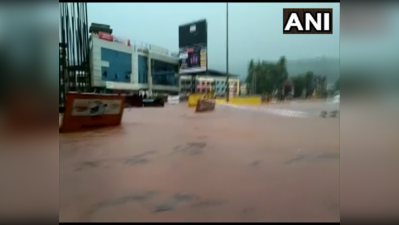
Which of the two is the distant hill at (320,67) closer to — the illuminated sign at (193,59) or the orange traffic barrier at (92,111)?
the illuminated sign at (193,59)

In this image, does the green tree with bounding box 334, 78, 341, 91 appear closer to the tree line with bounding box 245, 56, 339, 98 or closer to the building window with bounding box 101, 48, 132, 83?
the tree line with bounding box 245, 56, 339, 98

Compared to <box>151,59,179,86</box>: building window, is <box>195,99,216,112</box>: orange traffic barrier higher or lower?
lower

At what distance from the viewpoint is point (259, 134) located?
1.55 meters

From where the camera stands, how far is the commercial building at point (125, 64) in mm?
1502

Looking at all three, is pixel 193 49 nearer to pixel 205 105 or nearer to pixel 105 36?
pixel 205 105

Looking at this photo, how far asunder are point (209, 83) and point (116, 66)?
48 cm

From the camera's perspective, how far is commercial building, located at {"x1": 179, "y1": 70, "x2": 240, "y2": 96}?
5.03ft

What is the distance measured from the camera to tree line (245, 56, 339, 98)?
4.90 ft

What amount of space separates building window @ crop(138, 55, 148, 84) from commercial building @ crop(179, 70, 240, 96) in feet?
0.59

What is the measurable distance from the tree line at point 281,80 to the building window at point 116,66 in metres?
0.60

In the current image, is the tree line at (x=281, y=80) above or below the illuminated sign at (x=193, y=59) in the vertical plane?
below

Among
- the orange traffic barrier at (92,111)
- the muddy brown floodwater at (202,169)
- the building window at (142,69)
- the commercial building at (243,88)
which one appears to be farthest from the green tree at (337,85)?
the orange traffic barrier at (92,111)

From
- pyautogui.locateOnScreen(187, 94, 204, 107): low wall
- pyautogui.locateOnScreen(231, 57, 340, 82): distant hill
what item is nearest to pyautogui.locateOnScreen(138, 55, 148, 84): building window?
pyautogui.locateOnScreen(187, 94, 204, 107): low wall

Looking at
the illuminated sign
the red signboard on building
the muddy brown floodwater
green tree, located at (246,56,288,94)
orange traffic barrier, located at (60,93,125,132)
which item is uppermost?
the red signboard on building
